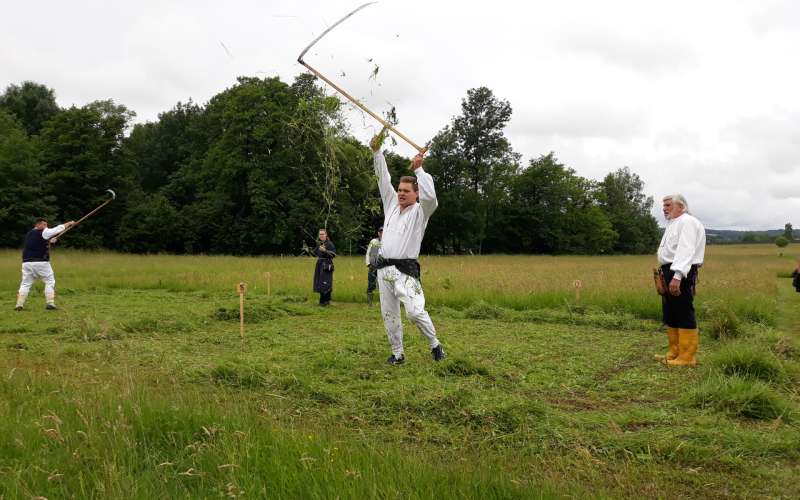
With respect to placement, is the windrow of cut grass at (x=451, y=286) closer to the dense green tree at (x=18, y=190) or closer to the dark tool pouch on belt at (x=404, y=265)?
the dark tool pouch on belt at (x=404, y=265)

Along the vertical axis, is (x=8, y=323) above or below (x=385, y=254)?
below

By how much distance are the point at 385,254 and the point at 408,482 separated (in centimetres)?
366

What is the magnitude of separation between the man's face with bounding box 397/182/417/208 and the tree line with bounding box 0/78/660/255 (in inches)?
469

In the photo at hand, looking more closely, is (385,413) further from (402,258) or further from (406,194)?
(406,194)

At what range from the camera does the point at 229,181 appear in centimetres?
3538

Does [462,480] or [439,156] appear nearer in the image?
[462,480]

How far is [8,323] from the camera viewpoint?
9.48 meters

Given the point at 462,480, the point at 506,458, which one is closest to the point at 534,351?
the point at 506,458

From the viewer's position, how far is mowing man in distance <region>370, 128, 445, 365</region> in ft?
20.6

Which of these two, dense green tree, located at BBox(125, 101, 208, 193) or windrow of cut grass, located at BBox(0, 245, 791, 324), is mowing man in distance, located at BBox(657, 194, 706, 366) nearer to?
windrow of cut grass, located at BBox(0, 245, 791, 324)

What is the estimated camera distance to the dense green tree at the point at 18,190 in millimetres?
37594

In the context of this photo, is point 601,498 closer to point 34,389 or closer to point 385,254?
point 385,254

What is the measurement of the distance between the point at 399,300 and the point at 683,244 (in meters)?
3.35

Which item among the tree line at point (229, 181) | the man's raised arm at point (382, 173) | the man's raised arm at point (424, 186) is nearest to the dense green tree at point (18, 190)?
the tree line at point (229, 181)
